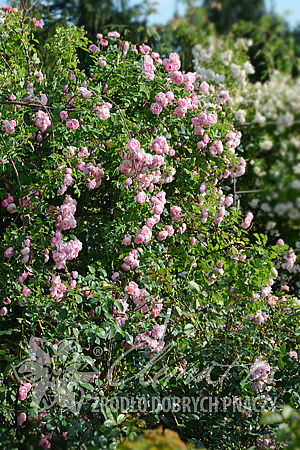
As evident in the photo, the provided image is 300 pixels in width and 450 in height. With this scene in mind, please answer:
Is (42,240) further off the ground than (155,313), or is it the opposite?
(42,240)

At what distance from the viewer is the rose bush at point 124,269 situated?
207 cm

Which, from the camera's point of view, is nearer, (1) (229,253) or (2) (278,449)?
(2) (278,449)

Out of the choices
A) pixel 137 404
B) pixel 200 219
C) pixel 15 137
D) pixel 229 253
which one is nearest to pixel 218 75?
pixel 200 219

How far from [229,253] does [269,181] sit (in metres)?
1.45

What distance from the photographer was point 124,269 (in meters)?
2.56

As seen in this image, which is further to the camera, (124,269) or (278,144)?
(124,269)

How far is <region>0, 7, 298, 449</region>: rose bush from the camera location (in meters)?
2.07

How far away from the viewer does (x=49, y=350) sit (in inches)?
82.2

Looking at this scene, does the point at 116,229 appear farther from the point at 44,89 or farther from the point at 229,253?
the point at 44,89

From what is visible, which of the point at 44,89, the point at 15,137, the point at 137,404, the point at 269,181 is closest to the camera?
the point at 269,181

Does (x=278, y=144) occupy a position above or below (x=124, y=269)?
above

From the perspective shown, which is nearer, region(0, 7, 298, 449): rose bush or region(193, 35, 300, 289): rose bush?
region(193, 35, 300, 289): rose bush

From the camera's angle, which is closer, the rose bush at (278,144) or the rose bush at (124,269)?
the rose bush at (278,144)

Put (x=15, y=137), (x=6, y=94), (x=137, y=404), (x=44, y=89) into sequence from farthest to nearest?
1. (x=44, y=89)
2. (x=6, y=94)
3. (x=15, y=137)
4. (x=137, y=404)
